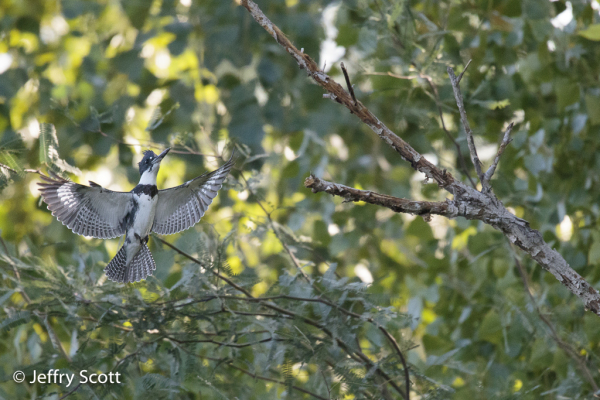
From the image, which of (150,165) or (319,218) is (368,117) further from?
(319,218)

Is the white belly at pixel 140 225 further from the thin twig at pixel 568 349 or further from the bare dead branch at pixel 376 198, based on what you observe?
the thin twig at pixel 568 349

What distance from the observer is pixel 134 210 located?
1.31 metres

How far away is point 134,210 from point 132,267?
A: 0.14 metres

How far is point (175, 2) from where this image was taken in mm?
2473

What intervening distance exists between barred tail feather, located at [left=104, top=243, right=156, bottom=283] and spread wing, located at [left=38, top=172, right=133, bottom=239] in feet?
0.22

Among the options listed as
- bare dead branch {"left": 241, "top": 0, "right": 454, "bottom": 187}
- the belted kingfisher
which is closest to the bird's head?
the belted kingfisher

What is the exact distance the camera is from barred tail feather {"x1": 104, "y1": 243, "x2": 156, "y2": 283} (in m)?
1.20

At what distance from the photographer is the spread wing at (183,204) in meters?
1.25

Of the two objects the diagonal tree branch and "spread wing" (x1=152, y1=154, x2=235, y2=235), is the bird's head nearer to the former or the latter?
"spread wing" (x1=152, y1=154, x2=235, y2=235)

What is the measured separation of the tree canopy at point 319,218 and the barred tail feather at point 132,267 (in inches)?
1.1

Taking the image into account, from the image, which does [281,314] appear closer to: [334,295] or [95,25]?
[334,295]

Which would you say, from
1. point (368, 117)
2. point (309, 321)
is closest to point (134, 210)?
point (309, 321)

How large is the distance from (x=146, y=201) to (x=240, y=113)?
3.08ft

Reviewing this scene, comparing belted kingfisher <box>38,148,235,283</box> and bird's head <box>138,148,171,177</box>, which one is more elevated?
bird's head <box>138,148,171,177</box>
